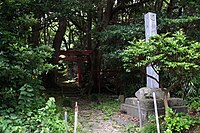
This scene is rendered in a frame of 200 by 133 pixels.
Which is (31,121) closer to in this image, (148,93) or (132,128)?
(132,128)

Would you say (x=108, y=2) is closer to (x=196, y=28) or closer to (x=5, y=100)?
(x=196, y=28)

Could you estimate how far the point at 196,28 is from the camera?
7027 millimetres

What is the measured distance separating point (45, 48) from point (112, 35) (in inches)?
106

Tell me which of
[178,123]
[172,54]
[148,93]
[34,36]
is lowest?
[178,123]

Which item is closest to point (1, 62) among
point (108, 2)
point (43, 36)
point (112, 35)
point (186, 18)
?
point (112, 35)

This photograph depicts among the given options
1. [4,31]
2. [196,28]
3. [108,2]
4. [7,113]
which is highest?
[108,2]

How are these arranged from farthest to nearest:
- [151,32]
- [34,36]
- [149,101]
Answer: [34,36]
[151,32]
[149,101]

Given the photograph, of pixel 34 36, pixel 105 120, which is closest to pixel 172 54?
pixel 105 120

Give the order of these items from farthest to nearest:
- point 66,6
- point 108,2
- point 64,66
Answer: point 64,66, point 108,2, point 66,6

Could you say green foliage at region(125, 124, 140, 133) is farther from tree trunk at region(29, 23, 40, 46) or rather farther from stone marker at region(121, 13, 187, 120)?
tree trunk at region(29, 23, 40, 46)

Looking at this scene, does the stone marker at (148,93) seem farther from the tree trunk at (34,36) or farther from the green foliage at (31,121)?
the tree trunk at (34,36)

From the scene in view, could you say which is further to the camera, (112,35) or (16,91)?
(112,35)

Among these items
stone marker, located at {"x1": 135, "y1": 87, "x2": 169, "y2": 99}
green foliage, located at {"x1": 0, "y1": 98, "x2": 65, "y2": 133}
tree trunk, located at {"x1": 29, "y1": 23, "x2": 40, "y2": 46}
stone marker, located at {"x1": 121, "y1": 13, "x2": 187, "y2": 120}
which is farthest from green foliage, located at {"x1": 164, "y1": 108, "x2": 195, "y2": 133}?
tree trunk, located at {"x1": 29, "y1": 23, "x2": 40, "y2": 46}

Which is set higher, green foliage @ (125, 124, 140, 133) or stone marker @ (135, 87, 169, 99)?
stone marker @ (135, 87, 169, 99)
